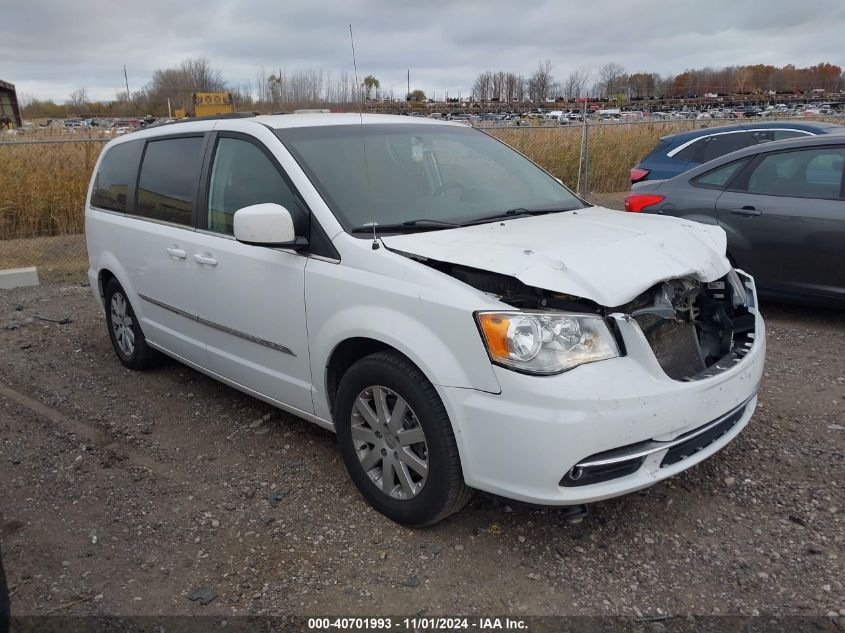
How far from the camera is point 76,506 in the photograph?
3611mm

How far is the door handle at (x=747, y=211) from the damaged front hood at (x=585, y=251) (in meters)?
2.63

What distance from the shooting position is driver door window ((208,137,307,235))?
3.72m

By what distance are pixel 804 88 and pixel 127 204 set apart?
29.9 meters

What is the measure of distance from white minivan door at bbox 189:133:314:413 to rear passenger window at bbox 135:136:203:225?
7.5 inches

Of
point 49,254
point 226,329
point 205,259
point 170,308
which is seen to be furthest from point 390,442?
point 49,254

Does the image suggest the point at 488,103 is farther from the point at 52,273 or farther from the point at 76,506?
the point at 76,506

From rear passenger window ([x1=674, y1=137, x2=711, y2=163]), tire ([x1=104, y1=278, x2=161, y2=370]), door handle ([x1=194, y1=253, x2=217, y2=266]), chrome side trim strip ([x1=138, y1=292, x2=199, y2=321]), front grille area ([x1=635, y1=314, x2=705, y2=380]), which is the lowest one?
tire ([x1=104, y1=278, x2=161, y2=370])

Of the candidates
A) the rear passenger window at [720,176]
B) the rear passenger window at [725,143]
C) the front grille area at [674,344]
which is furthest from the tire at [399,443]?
the rear passenger window at [725,143]

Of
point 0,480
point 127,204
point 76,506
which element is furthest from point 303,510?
point 127,204

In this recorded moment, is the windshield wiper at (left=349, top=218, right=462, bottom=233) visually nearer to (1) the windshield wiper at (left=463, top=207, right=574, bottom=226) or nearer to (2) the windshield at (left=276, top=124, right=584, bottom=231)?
(2) the windshield at (left=276, top=124, right=584, bottom=231)

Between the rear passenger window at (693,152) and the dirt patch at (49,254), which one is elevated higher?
the rear passenger window at (693,152)

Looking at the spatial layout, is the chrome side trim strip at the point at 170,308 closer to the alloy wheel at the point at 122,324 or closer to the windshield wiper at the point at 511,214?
the alloy wheel at the point at 122,324

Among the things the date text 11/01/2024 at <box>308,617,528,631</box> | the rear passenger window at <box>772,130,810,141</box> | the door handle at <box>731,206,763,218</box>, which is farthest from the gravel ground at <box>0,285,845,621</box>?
the rear passenger window at <box>772,130,810,141</box>

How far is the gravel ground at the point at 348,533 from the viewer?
2836 millimetres
